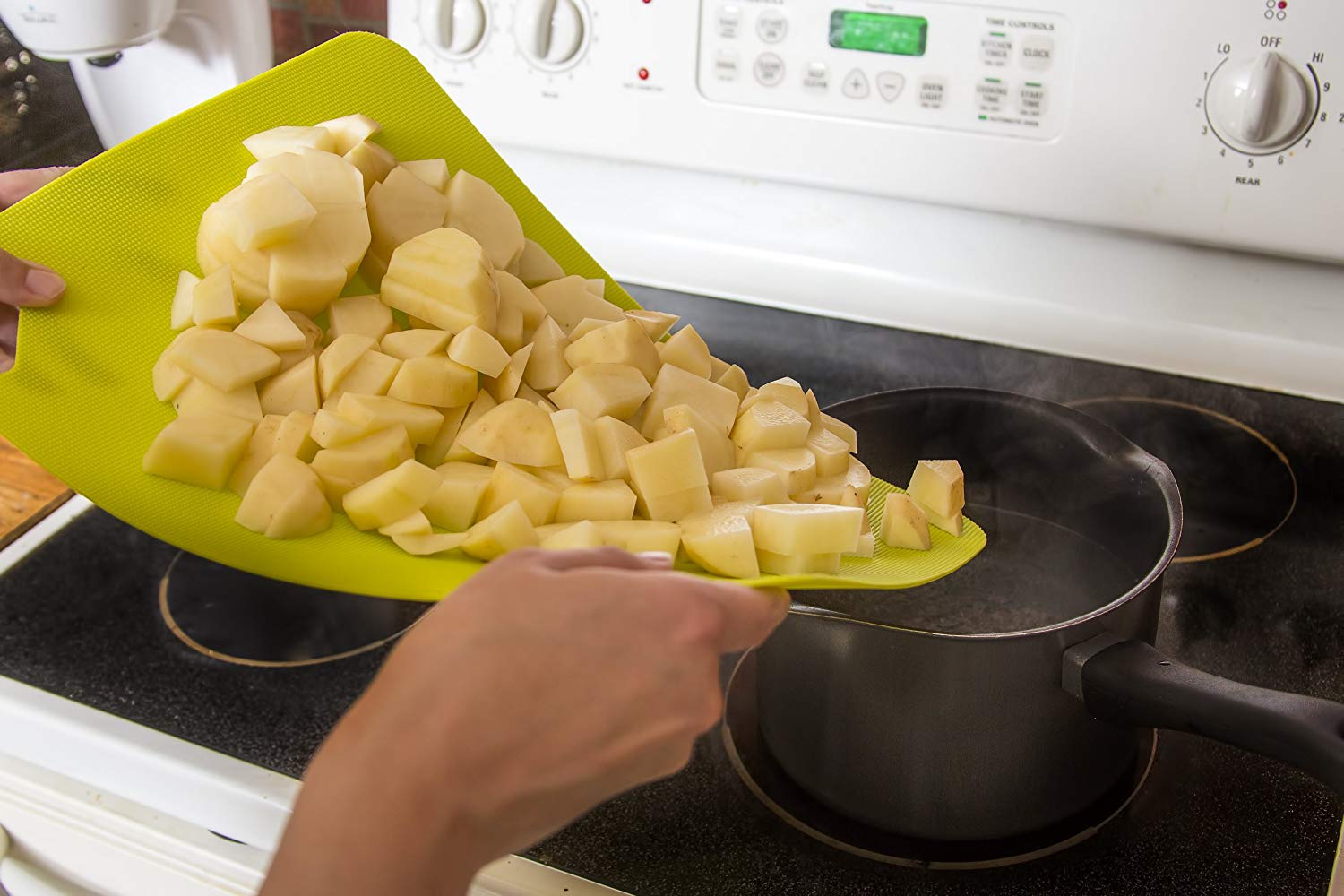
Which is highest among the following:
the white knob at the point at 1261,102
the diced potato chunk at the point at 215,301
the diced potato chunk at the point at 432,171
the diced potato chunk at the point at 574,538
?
the white knob at the point at 1261,102

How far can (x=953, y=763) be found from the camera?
665 millimetres

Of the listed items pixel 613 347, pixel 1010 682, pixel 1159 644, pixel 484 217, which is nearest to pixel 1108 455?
pixel 1159 644

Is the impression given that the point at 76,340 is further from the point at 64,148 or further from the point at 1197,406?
the point at 1197,406

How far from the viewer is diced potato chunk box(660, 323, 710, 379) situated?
0.79 meters

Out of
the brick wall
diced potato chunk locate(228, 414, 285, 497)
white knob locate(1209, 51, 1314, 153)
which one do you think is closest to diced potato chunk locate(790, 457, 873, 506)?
diced potato chunk locate(228, 414, 285, 497)

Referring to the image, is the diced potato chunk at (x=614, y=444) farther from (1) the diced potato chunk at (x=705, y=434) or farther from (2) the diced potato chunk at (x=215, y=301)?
(2) the diced potato chunk at (x=215, y=301)

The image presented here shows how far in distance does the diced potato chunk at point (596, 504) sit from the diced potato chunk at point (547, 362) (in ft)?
0.32

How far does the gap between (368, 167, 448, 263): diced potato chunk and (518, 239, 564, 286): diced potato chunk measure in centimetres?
8

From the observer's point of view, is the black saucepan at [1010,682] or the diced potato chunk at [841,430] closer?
the black saucepan at [1010,682]

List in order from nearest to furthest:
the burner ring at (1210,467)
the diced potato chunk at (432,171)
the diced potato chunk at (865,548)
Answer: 1. the diced potato chunk at (865,548)
2. the diced potato chunk at (432,171)
3. the burner ring at (1210,467)

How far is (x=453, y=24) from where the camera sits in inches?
42.4

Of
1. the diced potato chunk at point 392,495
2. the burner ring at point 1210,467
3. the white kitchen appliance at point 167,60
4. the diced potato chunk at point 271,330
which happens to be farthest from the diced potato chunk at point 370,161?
the burner ring at point 1210,467

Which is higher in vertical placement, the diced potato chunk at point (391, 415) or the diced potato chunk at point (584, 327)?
the diced potato chunk at point (584, 327)

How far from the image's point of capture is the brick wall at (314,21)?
119 cm
